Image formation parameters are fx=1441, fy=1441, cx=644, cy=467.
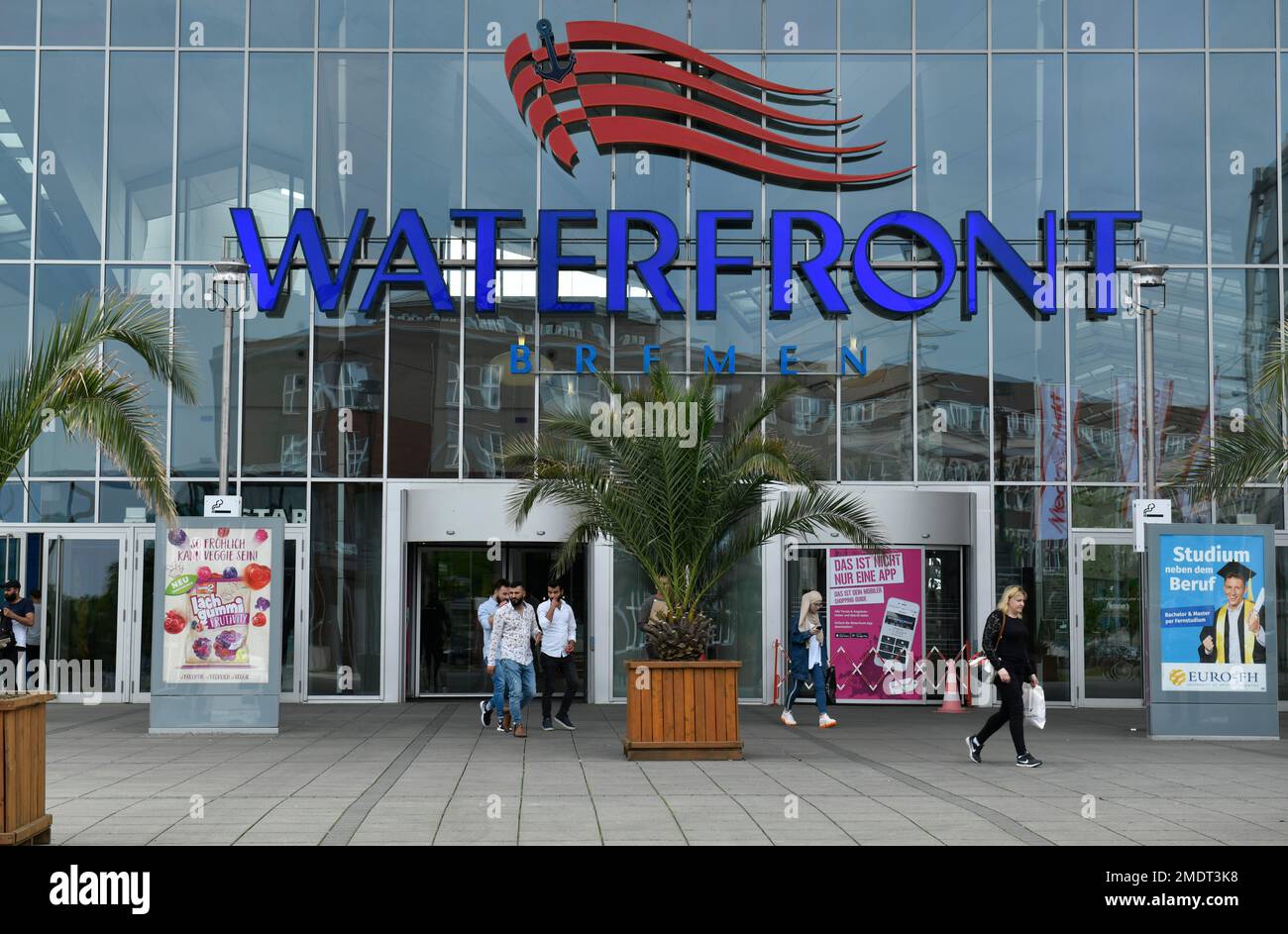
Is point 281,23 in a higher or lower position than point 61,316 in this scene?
higher

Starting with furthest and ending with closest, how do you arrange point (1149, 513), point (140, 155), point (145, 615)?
point (140, 155) → point (145, 615) → point (1149, 513)

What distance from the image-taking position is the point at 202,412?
21125 millimetres

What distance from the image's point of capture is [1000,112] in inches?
859

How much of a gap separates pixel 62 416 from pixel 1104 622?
14968mm

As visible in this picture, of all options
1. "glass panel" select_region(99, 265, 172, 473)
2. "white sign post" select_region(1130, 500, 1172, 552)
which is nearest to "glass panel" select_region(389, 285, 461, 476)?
"glass panel" select_region(99, 265, 172, 473)

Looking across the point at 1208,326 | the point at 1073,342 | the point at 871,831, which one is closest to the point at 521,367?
the point at 1073,342

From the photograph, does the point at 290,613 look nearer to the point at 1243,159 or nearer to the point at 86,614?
the point at 86,614

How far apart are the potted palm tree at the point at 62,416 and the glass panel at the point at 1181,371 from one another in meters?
13.9

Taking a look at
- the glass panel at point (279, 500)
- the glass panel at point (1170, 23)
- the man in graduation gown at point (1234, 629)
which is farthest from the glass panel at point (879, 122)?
the glass panel at point (279, 500)

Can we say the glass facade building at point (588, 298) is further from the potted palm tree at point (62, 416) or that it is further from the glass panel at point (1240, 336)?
the potted palm tree at point (62, 416)

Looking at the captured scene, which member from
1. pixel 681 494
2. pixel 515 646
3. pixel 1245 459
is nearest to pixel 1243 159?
pixel 1245 459

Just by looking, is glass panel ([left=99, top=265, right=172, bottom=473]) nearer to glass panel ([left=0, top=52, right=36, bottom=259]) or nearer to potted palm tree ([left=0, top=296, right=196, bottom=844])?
glass panel ([left=0, top=52, right=36, bottom=259])

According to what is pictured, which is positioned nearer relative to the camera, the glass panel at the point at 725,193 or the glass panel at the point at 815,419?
the glass panel at the point at 815,419

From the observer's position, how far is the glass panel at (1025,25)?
21.9 m
